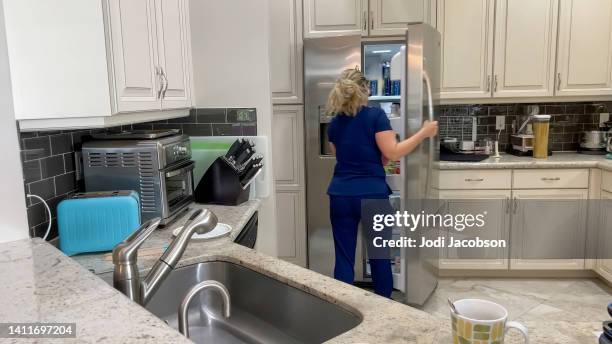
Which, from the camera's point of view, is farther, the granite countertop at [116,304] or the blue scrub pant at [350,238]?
the blue scrub pant at [350,238]

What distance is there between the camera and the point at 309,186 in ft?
10.7

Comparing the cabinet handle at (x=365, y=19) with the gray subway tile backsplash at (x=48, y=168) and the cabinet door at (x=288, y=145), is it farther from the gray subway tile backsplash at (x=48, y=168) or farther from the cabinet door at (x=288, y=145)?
the gray subway tile backsplash at (x=48, y=168)

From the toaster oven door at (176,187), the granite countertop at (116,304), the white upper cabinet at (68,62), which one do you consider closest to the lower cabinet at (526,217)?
the toaster oven door at (176,187)

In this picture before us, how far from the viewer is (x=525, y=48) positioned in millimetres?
3299

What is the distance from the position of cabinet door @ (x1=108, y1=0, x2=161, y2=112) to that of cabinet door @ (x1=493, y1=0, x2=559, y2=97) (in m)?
2.45

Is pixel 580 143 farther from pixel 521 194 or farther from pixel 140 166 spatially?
pixel 140 166

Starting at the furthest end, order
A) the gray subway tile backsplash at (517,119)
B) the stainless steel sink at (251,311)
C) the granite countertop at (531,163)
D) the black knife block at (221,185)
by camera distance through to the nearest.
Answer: the gray subway tile backsplash at (517,119), the granite countertop at (531,163), the black knife block at (221,185), the stainless steel sink at (251,311)

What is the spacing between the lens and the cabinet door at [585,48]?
3.23 meters

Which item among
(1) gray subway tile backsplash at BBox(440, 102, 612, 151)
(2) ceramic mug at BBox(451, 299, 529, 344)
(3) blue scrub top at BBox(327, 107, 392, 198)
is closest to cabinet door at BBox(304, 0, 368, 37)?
(3) blue scrub top at BBox(327, 107, 392, 198)

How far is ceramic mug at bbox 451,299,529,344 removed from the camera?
0.75 m

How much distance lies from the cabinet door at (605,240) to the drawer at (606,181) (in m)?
0.03

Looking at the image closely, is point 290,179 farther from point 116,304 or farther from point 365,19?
point 116,304

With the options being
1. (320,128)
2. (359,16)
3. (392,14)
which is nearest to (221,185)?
(320,128)

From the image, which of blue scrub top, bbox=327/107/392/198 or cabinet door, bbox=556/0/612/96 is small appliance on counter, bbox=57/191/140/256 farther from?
cabinet door, bbox=556/0/612/96
